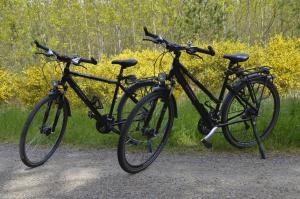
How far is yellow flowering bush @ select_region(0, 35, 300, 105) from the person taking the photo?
290 inches

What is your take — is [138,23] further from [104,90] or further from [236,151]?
[236,151]

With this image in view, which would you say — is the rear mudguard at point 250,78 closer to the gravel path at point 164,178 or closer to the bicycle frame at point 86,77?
the gravel path at point 164,178

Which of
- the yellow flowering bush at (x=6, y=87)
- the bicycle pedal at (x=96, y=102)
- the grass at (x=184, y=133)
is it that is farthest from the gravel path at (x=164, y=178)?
the yellow flowering bush at (x=6, y=87)

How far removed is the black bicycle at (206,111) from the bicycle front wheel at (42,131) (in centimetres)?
90

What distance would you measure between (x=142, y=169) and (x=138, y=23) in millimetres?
28713

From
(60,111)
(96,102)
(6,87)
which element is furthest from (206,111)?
(6,87)

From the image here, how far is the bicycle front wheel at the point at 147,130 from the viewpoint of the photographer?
3.65 metres

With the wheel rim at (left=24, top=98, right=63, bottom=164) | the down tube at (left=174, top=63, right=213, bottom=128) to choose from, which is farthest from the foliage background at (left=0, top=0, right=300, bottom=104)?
the down tube at (left=174, top=63, right=213, bottom=128)

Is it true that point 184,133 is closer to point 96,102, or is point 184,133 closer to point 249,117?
point 249,117

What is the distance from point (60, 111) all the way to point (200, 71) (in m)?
4.83

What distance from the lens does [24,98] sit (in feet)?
28.5

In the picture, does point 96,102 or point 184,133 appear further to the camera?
point 184,133

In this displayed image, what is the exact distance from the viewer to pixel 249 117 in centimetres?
436

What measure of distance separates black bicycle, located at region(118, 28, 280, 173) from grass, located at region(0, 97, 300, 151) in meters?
0.21
